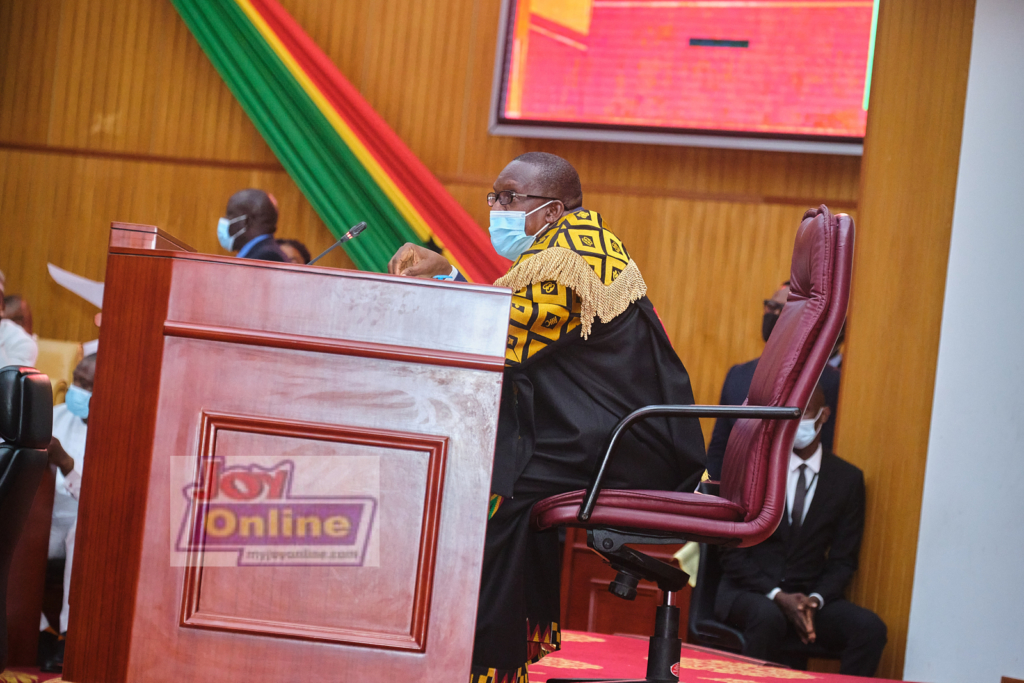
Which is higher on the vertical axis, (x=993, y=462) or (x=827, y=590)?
(x=993, y=462)

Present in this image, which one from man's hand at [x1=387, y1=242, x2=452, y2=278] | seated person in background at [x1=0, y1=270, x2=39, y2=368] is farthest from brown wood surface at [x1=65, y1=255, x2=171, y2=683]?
seated person in background at [x1=0, y1=270, x2=39, y2=368]

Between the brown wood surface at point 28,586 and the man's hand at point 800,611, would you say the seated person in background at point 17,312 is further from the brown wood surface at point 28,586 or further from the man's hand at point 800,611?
the man's hand at point 800,611

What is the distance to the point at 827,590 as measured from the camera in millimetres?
3088

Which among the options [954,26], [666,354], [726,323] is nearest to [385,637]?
[666,354]

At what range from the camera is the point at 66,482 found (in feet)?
10.1

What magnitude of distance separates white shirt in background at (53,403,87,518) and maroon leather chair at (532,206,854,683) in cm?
179

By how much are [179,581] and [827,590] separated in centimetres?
234

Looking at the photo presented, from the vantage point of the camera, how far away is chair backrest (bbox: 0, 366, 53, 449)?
1575mm

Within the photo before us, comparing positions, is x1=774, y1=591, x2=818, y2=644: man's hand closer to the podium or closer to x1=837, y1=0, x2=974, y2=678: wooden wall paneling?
x1=837, y1=0, x2=974, y2=678: wooden wall paneling

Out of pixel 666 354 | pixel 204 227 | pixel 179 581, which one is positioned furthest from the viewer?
pixel 204 227

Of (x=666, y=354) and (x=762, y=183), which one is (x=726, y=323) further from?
(x=666, y=354)

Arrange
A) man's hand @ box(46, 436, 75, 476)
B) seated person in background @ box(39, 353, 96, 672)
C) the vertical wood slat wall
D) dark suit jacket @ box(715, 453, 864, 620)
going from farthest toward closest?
the vertical wood slat wall → dark suit jacket @ box(715, 453, 864, 620) → man's hand @ box(46, 436, 75, 476) → seated person in background @ box(39, 353, 96, 672)

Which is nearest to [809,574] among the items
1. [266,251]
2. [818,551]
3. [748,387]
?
[818,551]

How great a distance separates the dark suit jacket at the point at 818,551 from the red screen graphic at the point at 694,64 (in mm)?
1905
